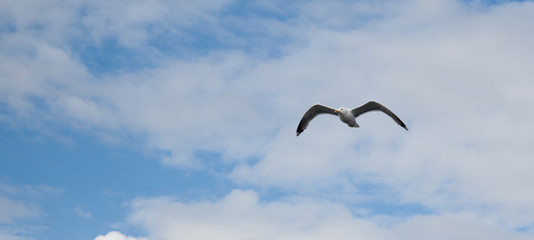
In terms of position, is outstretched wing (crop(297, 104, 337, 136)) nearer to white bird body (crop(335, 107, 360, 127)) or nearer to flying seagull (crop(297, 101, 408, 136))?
flying seagull (crop(297, 101, 408, 136))

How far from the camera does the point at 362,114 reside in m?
44.4

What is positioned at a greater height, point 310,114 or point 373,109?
point 310,114

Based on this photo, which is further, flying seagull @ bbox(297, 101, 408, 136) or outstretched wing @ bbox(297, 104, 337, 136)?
outstretched wing @ bbox(297, 104, 337, 136)

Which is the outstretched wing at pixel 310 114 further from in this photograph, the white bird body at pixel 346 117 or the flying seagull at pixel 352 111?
the white bird body at pixel 346 117

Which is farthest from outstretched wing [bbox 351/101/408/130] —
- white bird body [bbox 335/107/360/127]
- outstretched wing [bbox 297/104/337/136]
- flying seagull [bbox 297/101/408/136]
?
outstretched wing [bbox 297/104/337/136]

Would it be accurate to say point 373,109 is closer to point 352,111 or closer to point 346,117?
point 352,111

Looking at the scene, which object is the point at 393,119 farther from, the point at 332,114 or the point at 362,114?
the point at 332,114

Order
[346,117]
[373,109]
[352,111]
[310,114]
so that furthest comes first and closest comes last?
[310,114] < [373,109] < [352,111] < [346,117]

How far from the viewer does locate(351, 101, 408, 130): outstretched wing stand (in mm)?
42906

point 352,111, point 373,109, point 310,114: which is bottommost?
point 352,111

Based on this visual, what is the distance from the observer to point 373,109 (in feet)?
145

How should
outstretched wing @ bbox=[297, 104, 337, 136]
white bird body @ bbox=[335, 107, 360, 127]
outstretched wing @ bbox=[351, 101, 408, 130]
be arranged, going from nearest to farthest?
outstretched wing @ bbox=[351, 101, 408, 130] → white bird body @ bbox=[335, 107, 360, 127] → outstretched wing @ bbox=[297, 104, 337, 136]

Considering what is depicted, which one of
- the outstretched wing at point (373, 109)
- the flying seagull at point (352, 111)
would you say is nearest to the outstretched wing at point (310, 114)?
the flying seagull at point (352, 111)

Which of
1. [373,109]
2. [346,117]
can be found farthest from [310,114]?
[373,109]
